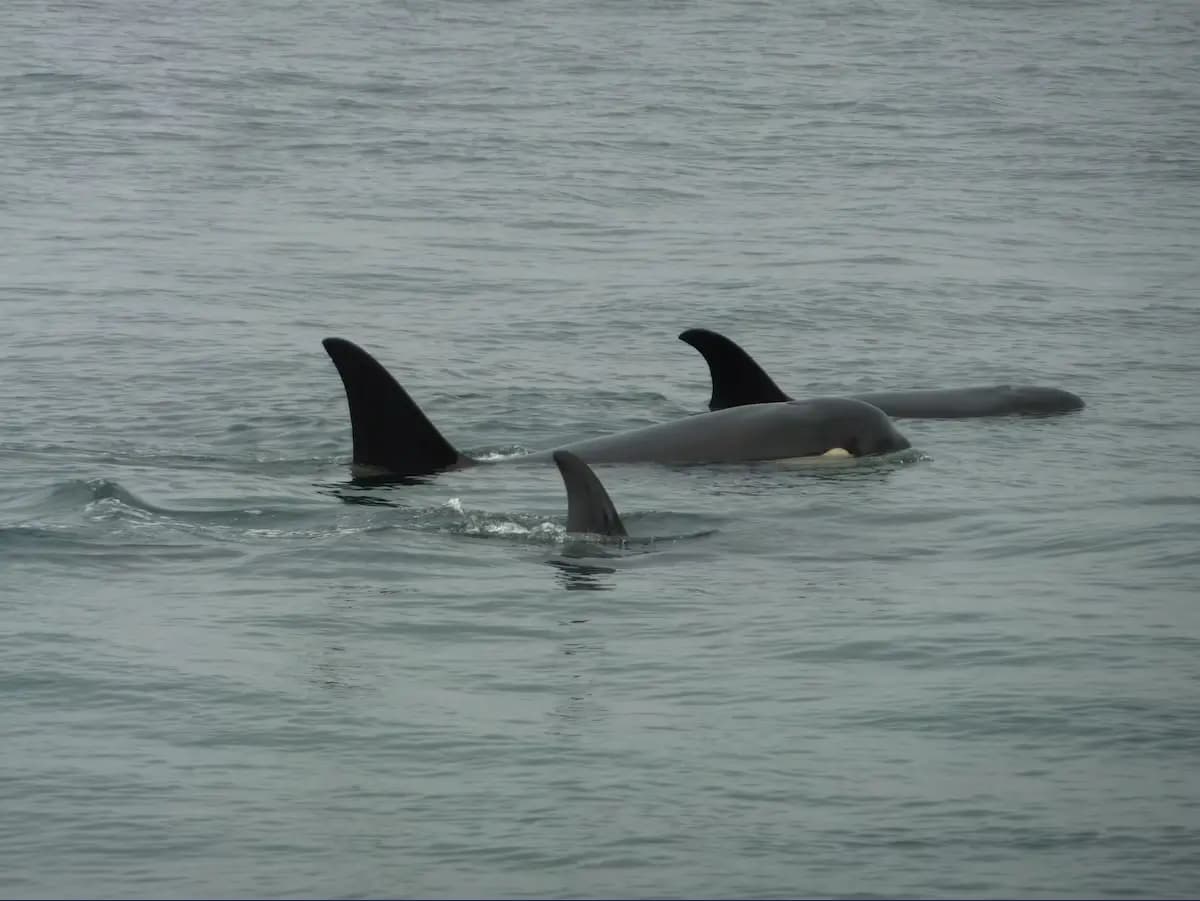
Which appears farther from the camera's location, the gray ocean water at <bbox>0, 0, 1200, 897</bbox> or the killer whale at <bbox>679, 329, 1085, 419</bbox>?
the killer whale at <bbox>679, 329, 1085, 419</bbox>

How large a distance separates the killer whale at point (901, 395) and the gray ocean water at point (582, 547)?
63 cm

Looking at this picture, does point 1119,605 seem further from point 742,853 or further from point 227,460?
point 227,460

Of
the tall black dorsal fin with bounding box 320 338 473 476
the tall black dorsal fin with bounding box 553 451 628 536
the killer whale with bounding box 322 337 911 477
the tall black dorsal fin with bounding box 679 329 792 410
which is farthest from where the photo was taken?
the tall black dorsal fin with bounding box 679 329 792 410

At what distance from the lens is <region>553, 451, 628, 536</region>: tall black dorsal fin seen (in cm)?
1393

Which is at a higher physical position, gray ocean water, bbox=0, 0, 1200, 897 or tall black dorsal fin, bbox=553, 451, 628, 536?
tall black dorsal fin, bbox=553, 451, 628, 536

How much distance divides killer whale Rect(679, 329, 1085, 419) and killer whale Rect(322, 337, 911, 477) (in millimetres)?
745

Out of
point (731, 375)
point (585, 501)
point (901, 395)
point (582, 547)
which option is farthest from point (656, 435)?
point (585, 501)

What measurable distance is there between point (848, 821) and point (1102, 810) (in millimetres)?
1063

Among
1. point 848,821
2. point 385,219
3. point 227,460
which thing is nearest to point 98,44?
point 385,219

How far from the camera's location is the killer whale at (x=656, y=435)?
16.9 metres

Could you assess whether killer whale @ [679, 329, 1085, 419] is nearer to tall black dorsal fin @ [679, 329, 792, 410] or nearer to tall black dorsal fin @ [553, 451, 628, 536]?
tall black dorsal fin @ [679, 329, 792, 410]

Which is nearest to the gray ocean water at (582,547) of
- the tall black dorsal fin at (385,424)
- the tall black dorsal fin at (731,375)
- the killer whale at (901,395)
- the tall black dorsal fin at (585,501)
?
the tall black dorsal fin at (585,501)

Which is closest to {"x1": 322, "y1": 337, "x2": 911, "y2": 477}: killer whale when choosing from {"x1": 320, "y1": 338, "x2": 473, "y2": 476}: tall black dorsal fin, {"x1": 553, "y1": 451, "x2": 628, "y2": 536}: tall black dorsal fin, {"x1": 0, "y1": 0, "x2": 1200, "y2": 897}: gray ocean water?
{"x1": 320, "y1": 338, "x2": 473, "y2": 476}: tall black dorsal fin

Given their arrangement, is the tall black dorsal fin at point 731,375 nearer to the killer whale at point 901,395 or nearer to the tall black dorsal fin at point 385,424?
the killer whale at point 901,395
